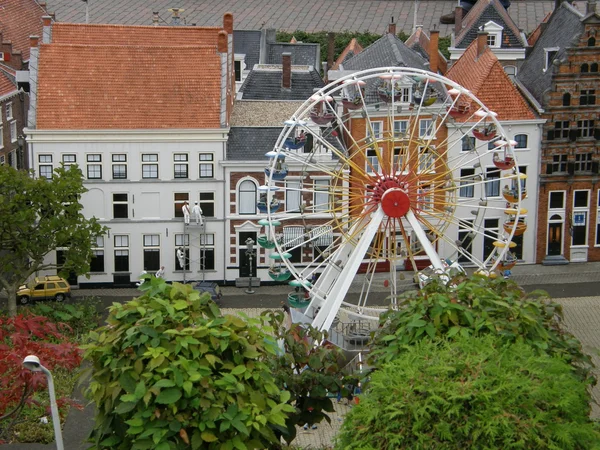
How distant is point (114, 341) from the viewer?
A: 2809 cm

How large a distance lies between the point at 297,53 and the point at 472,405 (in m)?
53.8

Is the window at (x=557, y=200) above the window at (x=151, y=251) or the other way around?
above

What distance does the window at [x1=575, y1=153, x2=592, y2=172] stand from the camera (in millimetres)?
65438

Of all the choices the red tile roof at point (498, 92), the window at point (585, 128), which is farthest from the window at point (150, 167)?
the window at point (585, 128)

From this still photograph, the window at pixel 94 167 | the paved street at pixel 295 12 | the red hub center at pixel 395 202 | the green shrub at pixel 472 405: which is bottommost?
the green shrub at pixel 472 405

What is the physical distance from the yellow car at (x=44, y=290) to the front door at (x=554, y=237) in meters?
25.8

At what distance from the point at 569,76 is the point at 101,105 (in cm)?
2458

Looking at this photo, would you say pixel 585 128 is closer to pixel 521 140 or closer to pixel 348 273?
pixel 521 140

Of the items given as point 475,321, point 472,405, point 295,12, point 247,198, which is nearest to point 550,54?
point 247,198

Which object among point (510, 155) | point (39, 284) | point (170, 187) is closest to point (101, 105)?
point (170, 187)

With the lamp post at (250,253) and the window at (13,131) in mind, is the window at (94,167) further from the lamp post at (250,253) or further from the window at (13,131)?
the window at (13,131)

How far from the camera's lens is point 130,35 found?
228 feet

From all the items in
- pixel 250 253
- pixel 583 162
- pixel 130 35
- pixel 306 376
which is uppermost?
pixel 130 35

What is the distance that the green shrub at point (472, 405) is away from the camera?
2761 centimetres
